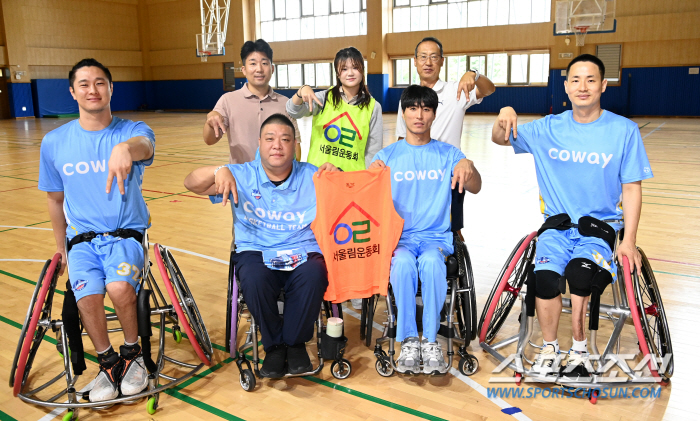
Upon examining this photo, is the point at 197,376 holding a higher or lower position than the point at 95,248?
lower

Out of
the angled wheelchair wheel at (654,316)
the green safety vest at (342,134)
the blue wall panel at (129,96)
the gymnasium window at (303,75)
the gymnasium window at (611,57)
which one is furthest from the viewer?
the blue wall panel at (129,96)

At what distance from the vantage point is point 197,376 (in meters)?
2.61

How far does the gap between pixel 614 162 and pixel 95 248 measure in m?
2.34

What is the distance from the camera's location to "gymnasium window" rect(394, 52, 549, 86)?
18859 mm

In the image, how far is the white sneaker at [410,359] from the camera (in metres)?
2.40

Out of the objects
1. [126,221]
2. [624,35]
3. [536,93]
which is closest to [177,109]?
[536,93]

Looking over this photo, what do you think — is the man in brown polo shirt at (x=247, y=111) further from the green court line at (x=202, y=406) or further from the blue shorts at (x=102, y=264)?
the green court line at (x=202, y=406)

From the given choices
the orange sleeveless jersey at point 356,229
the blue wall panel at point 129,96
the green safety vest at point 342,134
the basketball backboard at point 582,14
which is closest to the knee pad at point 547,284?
the orange sleeveless jersey at point 356,229

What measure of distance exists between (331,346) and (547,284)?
97 centimetres

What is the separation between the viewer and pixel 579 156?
8.30ft

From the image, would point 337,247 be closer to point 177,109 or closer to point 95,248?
point 95,248

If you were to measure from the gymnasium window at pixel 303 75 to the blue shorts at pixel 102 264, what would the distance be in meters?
20.4

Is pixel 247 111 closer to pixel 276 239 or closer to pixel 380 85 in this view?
pixel 276 239

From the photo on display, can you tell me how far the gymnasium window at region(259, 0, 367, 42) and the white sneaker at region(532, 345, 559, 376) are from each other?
20.1 m
